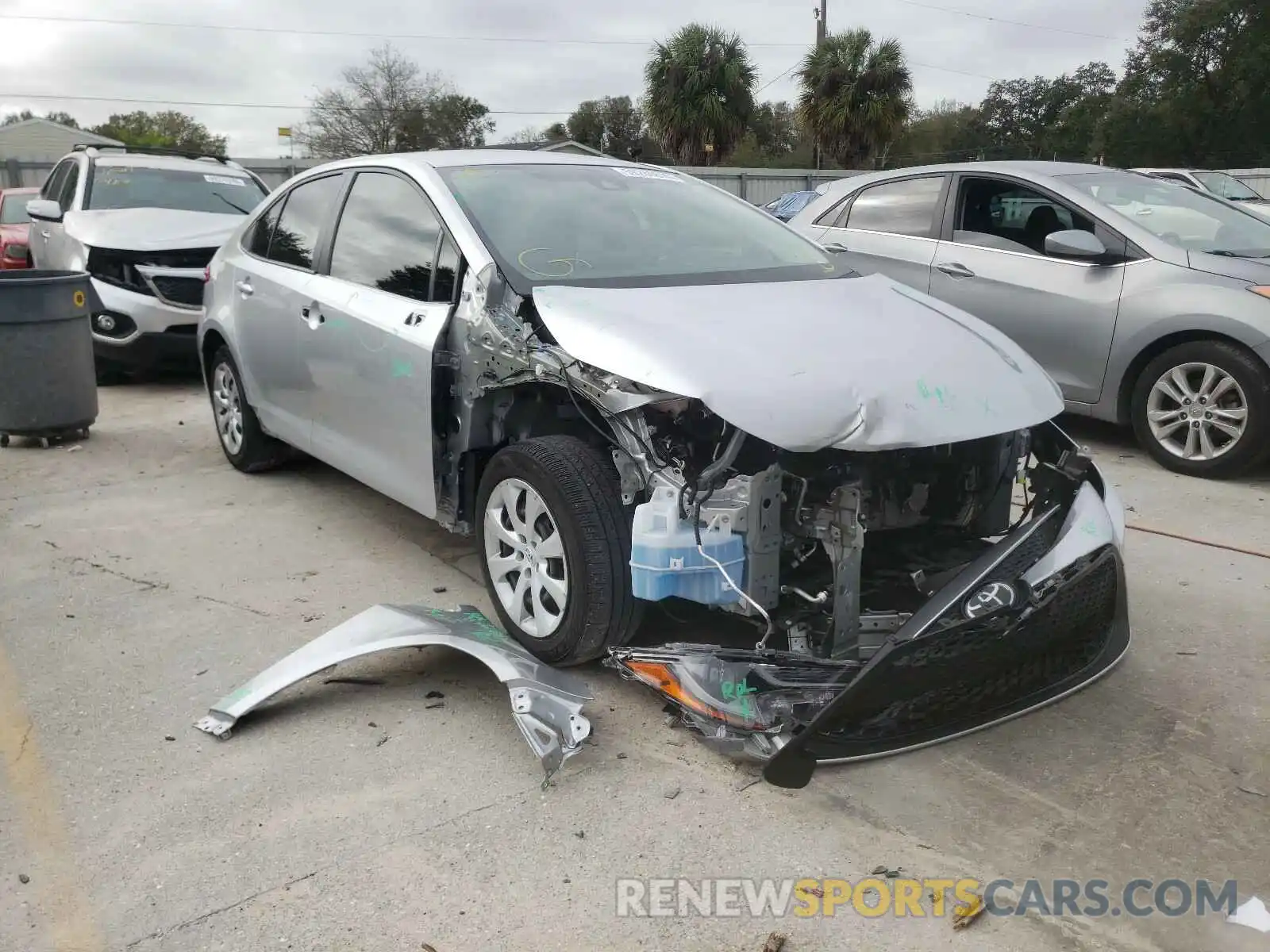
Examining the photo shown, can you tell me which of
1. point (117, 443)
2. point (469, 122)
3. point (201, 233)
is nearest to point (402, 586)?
point (117, 443)

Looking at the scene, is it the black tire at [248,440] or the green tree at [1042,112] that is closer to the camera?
the black tire at [248,440]

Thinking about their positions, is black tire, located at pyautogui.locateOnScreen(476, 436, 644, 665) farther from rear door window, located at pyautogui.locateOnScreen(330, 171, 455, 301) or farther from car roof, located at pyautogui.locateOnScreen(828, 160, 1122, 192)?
car roof, located at pyautogui.locateOnScreen(828, 160, 1122, 192)

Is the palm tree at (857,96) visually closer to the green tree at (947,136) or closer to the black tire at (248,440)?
the green tree at (947,136)

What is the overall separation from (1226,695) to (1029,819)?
1.11 metres

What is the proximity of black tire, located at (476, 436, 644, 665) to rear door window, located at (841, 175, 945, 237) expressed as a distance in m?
4.34

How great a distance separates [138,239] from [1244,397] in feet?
26.7

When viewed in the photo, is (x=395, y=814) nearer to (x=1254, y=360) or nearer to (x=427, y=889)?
(x=427, y=889)

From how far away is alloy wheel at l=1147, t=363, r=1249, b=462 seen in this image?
569 cm

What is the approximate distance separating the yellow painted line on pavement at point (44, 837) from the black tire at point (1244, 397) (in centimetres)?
549

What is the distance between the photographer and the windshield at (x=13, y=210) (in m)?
12.9

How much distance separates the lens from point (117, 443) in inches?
283

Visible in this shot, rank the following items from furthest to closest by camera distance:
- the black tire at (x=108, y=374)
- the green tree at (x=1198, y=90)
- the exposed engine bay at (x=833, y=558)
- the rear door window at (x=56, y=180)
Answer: the green tree at (x=1198, y=90)
the rear door window at (x=56, y=180)
the black tire at (x=108, y=374)
the exposed engine bay at (x=833, y=558)

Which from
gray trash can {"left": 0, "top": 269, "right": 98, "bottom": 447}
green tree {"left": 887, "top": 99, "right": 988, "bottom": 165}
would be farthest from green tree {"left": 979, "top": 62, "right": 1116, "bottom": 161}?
gray trash can {"left": 0, "top": 269, "right": 98, "bottom": 447}

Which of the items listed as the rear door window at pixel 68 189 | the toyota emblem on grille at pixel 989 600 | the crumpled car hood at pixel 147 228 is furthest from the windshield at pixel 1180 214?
the rear door window at pixel 68 189
